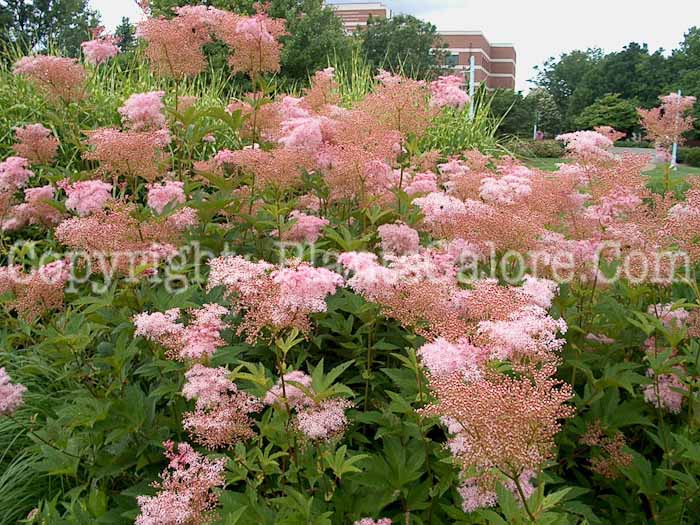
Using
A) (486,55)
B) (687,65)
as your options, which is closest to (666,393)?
(687,65)

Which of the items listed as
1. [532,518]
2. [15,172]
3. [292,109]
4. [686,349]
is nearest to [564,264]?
[686,349]

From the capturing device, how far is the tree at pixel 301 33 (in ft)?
70.6

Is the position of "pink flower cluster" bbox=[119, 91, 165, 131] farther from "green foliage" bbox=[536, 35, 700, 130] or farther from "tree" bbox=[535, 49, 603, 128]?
"tree" bbox=[535, 49, 603, 128]

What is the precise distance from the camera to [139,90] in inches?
320

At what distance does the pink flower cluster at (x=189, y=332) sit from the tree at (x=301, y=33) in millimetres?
20093

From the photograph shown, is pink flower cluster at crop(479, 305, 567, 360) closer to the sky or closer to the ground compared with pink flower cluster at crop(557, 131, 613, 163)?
closer to the ground

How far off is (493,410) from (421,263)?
107cm

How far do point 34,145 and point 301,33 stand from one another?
62.4 ft

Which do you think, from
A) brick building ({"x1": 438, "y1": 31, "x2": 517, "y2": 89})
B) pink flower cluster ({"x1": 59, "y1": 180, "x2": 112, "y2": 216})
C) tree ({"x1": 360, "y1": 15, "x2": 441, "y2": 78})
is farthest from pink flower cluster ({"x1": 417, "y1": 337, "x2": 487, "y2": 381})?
brick building ({"x1": 438, "y1": 31, "x2": 517, "y2": 89})

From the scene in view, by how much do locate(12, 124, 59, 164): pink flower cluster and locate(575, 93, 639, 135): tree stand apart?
56306mm

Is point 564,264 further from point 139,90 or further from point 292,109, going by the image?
point 139,90

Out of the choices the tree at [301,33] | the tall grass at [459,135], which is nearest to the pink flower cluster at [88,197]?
the tall grass at [459,135]

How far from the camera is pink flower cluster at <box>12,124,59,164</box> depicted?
4711mm

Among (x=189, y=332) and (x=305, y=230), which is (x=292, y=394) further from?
(x=305, y=230)
